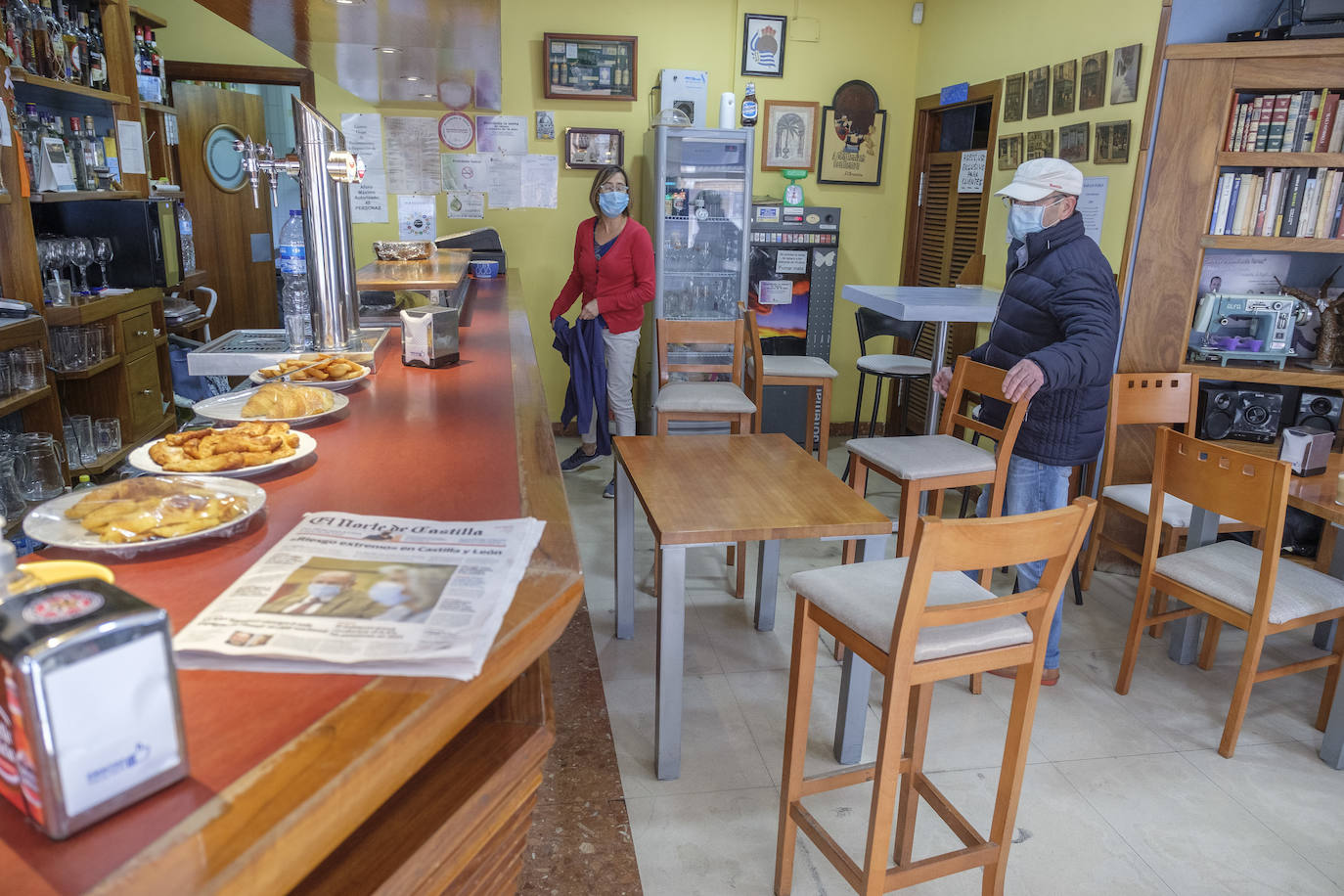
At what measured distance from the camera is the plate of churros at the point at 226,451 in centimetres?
140

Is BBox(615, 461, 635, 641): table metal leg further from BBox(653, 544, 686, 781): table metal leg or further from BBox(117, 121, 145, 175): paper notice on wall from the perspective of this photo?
BBox(117, 121, 145, 175): paper notice on wall

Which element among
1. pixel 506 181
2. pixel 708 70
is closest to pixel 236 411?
pixel 506 181

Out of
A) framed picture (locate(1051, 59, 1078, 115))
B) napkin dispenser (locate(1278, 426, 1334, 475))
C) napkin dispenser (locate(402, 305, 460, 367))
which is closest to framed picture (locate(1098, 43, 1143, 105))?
framed picture (locate(1051, 59, 1078, 115))

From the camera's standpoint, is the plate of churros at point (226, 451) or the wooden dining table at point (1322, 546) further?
the wooden dining table at point (1322, 546)

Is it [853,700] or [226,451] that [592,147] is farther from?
[226,451]

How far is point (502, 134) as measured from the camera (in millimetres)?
5320

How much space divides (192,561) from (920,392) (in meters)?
4.95

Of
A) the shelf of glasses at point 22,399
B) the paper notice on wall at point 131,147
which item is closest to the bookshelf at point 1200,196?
the shelf of glasses at point 22,399

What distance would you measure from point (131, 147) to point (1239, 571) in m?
4.64

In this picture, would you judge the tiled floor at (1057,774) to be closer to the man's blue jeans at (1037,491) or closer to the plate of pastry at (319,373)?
the man's blue jeans at (1037,491)

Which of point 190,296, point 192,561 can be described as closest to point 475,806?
point 192,561

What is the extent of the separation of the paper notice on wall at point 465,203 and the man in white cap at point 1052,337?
11.5 ft

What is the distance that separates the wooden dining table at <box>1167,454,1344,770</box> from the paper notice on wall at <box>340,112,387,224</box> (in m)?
4.62

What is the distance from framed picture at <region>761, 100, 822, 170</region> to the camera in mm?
5477
